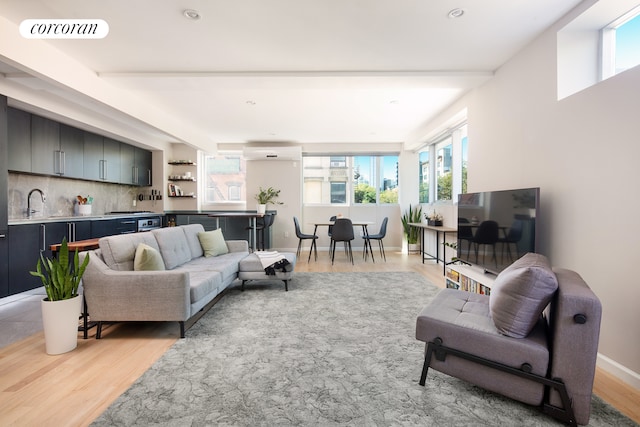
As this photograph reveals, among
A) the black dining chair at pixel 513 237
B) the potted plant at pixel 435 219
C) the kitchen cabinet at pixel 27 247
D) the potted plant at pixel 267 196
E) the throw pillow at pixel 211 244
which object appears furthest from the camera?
the potted plant at pixel 267 196

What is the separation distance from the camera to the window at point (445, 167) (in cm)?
505

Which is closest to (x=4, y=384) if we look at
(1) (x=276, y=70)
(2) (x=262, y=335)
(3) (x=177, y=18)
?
(2) (x=262, y=335)

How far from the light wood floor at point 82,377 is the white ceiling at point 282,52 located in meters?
2.43

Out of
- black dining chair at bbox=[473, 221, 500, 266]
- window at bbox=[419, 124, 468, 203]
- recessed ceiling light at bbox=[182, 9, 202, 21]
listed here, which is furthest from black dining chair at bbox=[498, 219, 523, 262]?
recessed ceiling light at bbox=[182, 9, 202, 21]

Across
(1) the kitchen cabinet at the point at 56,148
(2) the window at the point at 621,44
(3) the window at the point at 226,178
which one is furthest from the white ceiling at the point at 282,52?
(3) the window at the point at 226,178

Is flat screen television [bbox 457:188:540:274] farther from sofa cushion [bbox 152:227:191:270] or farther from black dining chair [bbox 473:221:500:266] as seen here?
sofa cushion [bbox 152:227:191:270]

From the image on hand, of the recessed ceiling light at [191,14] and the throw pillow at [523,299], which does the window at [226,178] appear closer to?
the recessed ceiling light at [191,14]

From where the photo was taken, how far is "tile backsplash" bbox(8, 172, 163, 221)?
3.88 m

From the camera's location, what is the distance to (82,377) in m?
1.85

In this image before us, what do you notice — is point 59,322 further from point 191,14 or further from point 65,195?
point 65,195

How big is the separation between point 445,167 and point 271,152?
12.3 ft

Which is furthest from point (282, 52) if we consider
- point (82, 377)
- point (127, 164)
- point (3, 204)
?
point (127, 164)

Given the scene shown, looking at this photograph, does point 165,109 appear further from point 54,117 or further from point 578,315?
point 578,315

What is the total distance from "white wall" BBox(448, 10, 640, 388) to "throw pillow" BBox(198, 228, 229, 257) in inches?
140
